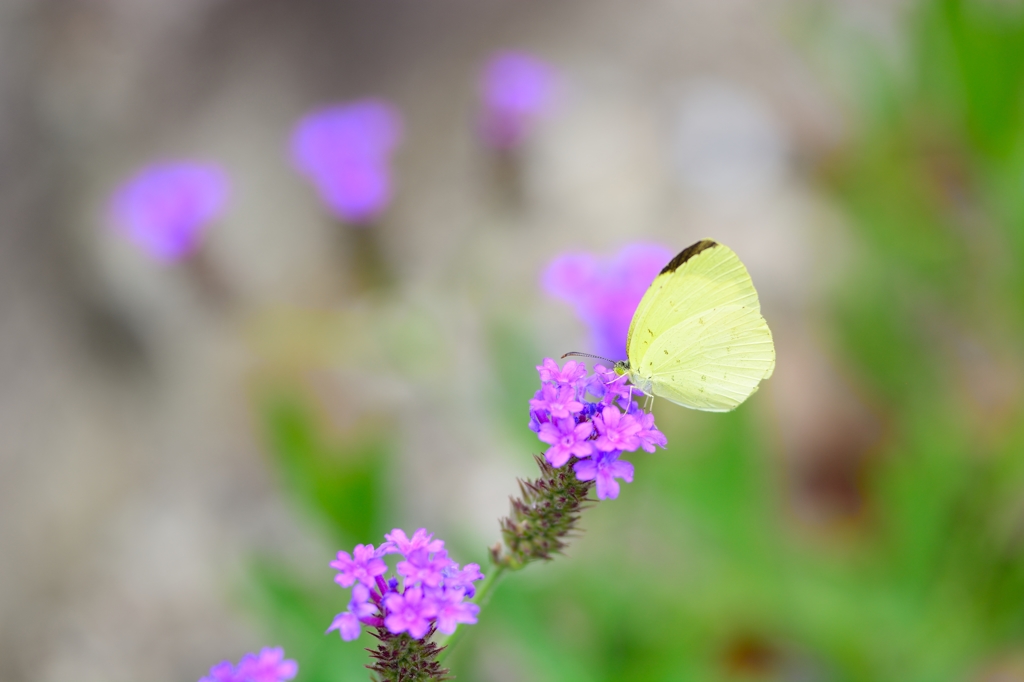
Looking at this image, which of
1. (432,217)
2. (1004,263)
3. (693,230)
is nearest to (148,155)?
(432,217)

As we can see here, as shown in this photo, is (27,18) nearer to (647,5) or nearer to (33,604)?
(33,604)

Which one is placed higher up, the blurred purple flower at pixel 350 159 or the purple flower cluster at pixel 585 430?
the blurred purple flower at pixel 350 159

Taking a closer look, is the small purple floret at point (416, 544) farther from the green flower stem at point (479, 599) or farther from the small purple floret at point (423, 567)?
the green flower stem at point (479, 599)

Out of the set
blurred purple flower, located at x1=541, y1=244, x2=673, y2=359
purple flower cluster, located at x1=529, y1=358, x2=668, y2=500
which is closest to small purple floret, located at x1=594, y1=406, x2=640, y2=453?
purple flower cluster, located at x1=529, y1=358, x2=668, y2=500

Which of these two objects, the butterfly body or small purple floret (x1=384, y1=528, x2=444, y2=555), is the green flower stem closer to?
small purple floret (x1=384, y1=528, x2=444, y2=555)

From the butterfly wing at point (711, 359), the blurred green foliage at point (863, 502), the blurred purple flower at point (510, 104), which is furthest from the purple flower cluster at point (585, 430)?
the blurred purple flower at point (510, 104)

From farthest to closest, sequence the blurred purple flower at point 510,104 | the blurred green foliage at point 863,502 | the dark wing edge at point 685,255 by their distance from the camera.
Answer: the blurred purple flower at point 510,104, the blurred green foliage at point 863,502, the dark wing edge at point 685,255
